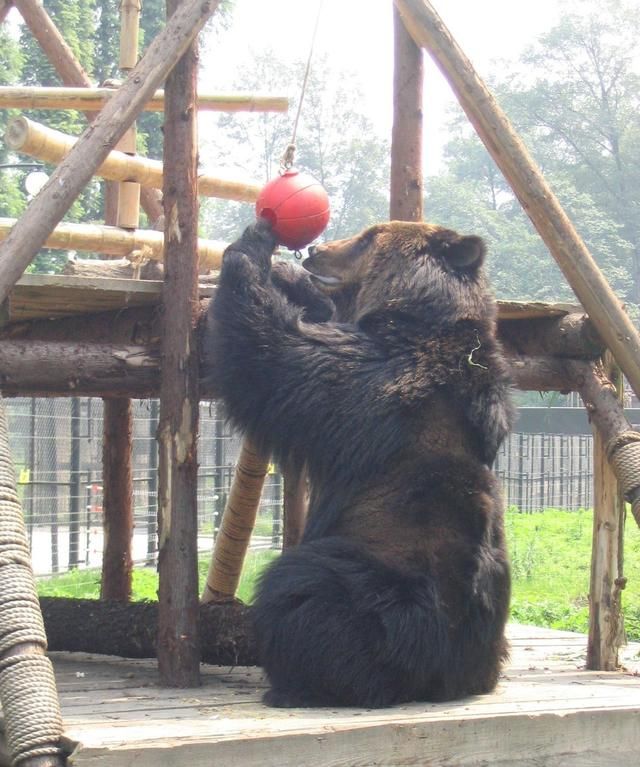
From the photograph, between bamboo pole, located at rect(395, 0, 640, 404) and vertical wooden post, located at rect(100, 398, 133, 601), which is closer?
bamboo pole, located at rect(395, 0, 640, 404)

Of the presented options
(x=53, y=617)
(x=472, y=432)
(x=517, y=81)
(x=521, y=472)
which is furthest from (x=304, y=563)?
(x=517, y=81)

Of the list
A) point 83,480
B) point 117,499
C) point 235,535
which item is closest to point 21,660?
point 235,535

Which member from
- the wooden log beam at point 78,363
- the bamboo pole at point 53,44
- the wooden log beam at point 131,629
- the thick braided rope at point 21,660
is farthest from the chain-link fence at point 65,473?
the thick braided rope at point 21,660

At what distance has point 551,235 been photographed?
5391mm

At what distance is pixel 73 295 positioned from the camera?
15.9ft

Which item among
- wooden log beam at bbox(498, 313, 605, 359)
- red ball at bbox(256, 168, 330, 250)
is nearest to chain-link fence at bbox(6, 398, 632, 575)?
wooden log beam at bbox(498, 313, 605, 359)

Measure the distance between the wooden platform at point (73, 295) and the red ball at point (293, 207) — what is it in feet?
1.81

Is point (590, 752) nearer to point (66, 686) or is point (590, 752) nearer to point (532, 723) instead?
point (532, 723)

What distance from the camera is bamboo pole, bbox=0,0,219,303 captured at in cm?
424

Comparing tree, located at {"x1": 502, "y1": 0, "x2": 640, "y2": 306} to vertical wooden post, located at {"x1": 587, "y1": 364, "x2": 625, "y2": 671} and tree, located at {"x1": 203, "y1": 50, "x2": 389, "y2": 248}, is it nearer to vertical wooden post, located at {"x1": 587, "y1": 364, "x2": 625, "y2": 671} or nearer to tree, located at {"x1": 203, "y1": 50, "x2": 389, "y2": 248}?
tree, located at {"x1": 203, "y1": 50, "x2": 389, "y2": 248}

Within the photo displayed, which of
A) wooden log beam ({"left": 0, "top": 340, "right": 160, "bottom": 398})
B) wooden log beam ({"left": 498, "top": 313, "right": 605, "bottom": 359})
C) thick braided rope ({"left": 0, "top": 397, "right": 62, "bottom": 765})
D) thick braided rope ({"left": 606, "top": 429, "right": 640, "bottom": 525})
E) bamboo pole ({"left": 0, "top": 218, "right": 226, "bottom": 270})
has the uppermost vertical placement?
bamboo pole ({"left": 0, "top": 218, "right": 226, "bottom": 270})

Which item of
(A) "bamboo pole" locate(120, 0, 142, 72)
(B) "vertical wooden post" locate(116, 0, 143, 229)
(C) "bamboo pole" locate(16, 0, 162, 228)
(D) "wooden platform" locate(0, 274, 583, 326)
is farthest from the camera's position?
(C) "bamboo pole" locate(16, 0, 162, 228)

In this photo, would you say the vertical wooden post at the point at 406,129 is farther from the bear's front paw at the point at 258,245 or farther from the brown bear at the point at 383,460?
the bear's front paw at the point at 258,245

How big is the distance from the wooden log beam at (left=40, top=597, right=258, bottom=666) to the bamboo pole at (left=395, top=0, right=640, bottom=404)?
6.95 ft
